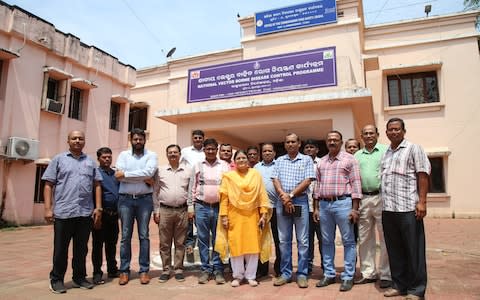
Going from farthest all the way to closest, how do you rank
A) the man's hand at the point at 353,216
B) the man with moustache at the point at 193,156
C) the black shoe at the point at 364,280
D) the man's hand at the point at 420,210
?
the man with moustache at the point at 193,156, the black shoe at the point at 364,280, the man's hand at the point at 353,216, the man's hand at the point at 420,210

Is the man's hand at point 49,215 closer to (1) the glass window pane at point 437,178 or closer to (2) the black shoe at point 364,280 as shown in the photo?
(2) the black shoe at point 364,280

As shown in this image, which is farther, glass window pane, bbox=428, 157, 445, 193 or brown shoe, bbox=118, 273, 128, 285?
glass window pane, bbox=428, 157, 445, 193

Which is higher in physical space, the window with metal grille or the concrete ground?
the window with metal grille

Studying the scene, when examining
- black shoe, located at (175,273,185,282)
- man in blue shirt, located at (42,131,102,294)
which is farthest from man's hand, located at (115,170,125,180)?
black shoe, located at (175,273,185,282)

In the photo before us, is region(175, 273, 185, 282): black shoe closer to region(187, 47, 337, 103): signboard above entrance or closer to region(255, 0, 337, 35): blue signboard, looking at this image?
region(187, 47, 337, 103): signboard above entrance

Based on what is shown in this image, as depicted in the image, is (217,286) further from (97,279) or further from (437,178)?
(437,178)

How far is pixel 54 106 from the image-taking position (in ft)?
39.0

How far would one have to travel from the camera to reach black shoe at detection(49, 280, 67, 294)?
3674mm

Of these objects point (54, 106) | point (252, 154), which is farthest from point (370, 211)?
point (54, 106)

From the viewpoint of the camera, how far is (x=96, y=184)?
414cm

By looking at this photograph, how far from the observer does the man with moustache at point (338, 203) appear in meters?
3.74

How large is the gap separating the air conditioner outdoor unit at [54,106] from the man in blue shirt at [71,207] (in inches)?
353

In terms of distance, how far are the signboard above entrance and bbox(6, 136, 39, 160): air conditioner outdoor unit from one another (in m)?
5.64

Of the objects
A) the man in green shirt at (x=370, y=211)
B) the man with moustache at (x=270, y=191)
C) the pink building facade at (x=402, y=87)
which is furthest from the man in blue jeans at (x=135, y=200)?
the pink building facade at (x=402, y=87)
